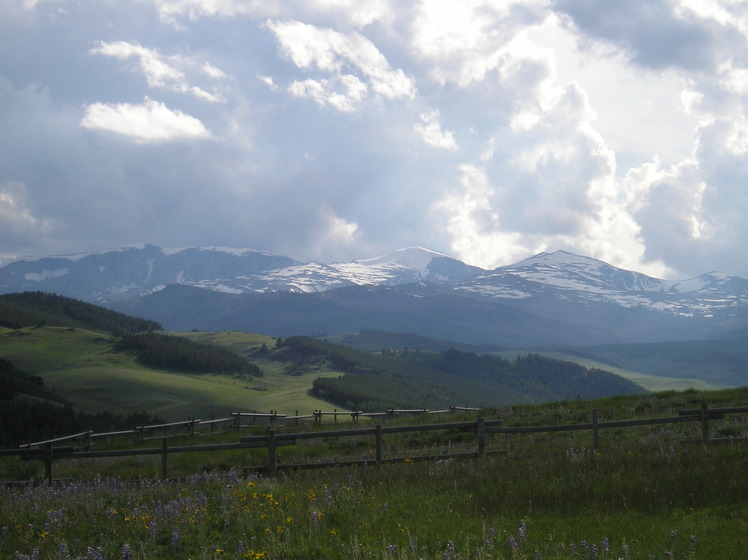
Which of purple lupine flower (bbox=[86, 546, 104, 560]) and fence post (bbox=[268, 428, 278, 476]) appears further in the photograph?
fence post (bbox=[268, 428, 278, 476])

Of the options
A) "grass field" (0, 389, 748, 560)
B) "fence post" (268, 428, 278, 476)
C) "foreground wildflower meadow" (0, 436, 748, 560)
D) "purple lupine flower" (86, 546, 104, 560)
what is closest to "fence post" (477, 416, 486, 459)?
"grass field" (0, 389, 748, 560)

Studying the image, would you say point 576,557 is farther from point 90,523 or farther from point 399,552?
point 90,523

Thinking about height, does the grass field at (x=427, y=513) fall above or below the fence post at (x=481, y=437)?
below

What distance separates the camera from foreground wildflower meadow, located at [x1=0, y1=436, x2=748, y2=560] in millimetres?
10164

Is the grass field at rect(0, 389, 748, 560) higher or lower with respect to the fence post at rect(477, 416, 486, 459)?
lower

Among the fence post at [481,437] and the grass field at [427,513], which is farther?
the fence post at [481,437]

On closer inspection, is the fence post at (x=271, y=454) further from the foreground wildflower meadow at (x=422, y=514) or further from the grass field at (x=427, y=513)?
the foreground wildflower meadow at (x=422, y=514)

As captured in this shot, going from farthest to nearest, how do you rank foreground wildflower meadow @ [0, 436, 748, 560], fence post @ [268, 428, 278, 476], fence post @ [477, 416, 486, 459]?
1. fence post @ [477, 416, 486, 459]
2. fence post @ [268, 428, 278, 476]
3. foreground wildflower meadow @ [0, 436, 748, 560]

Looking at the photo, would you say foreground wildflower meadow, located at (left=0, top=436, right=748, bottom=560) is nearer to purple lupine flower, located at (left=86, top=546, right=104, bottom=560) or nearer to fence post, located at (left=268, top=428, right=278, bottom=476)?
purple lupine flower, located at (left=86, top=546, right=104, bottom=560)

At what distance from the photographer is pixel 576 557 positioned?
9766 millimetres

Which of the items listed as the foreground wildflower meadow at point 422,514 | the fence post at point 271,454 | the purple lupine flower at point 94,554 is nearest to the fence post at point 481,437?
the foreground wildflower meadow at point 422,514

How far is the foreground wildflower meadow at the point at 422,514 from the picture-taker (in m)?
10.2

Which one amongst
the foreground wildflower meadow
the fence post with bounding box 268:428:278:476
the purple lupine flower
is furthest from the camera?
the fence post with bounding box 268:428:278:476

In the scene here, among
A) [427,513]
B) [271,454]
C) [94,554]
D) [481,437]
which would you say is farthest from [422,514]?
[481,437]
